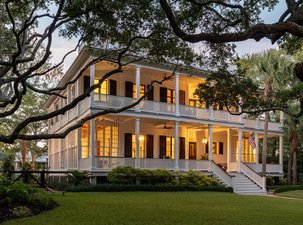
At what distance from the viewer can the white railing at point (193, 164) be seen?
27203 mm

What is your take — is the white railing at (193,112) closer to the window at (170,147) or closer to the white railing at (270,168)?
the window at (170,147)

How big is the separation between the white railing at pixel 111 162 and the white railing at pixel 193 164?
11.9 ft

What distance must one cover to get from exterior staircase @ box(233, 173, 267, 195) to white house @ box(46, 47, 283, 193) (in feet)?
0.22

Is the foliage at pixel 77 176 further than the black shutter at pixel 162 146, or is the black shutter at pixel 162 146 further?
the black shutter at pixel 162 146

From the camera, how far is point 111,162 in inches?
973

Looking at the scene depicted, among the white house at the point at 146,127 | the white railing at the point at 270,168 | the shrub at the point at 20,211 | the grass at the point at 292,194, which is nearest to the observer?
the shrub at the point at 20,211

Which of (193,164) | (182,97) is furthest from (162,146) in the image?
(182,97)

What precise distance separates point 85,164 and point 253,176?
11344 mm

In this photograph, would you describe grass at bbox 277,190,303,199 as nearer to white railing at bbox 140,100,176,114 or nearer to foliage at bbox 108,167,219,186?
foliage at bbox 108,167,219,186

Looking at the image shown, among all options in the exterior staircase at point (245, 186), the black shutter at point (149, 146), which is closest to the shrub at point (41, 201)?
the exterior staircase at point (245, 186)

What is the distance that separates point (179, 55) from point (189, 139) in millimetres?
17995

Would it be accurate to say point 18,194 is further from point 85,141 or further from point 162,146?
point 162,146

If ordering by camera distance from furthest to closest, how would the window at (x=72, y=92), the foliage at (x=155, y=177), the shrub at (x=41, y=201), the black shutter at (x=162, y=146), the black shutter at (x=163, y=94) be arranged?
1. the black shutter at (x=162, y=146)
2. the black shutter at (x=163, y=94)
3. the window at (x=72, y=92)
4. the foliage at (x=155, y=177)
5. the shrub at (x=41, y=201)

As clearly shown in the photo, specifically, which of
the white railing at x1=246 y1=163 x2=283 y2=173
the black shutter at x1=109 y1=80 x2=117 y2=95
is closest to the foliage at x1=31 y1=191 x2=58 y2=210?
the black shutter at x1=109 y1=80 x2=117 y2=95
